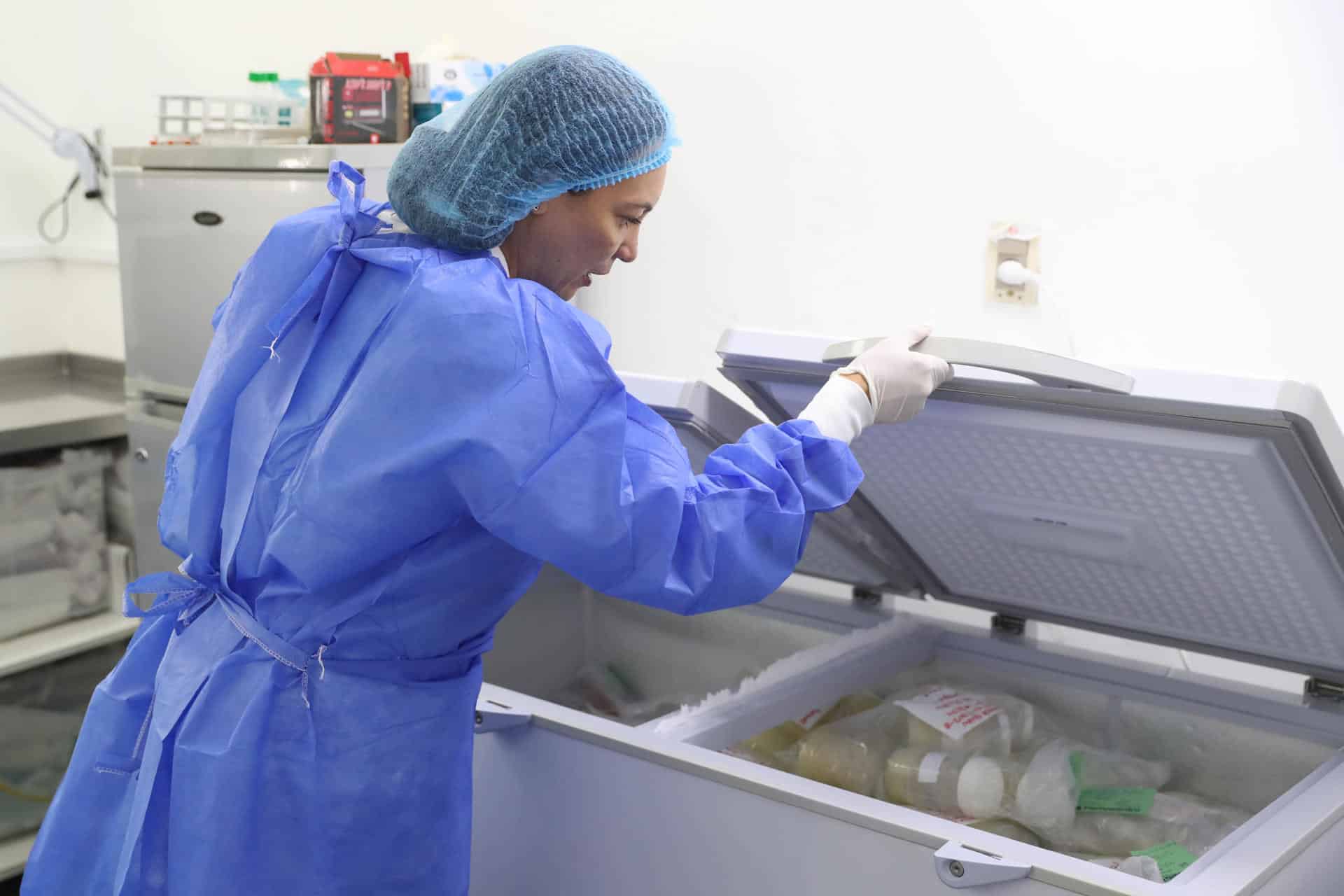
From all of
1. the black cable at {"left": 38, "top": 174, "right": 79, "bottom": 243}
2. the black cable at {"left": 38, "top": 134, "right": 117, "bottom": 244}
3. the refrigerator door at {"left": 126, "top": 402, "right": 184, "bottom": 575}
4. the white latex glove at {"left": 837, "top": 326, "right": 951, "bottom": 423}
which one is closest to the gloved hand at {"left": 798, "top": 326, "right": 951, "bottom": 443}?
the white latex glove at {"left": 837, "top": 326, "right": 951, "bottom": 423}

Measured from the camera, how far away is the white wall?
181cm

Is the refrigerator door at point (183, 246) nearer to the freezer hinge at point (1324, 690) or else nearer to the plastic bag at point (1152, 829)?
the plastic bag at point (1152, 829)

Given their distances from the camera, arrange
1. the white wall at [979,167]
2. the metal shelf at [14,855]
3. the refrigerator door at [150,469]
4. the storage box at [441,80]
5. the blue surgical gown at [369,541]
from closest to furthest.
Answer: the blue surgical gown at [369,541], the white wall at [979,167], the storage box at [441,80], the refrigerator door at [150,469], the metal shelf at [14,855]

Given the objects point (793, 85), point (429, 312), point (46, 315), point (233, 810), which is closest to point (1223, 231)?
point (793, 85)

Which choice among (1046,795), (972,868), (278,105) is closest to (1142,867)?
→ (1046,795)

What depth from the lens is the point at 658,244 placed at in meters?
2.59

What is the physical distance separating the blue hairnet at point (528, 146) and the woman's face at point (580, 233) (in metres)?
0.02

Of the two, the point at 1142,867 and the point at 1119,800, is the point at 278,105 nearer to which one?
the point at 1119,800

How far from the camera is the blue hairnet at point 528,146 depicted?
1.14 metres

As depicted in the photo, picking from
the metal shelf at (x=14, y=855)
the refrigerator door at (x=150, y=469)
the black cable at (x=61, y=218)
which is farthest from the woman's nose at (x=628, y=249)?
the black cable at (x=61, y=218)

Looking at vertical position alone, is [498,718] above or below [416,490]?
below

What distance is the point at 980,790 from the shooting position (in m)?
1.42

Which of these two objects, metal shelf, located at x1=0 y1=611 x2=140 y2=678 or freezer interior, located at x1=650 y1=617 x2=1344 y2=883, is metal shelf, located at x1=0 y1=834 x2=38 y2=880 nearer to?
metal shelf, located at x1=0 y1=611 x2=140 y2=678

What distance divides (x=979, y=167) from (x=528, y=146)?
3.79ft
